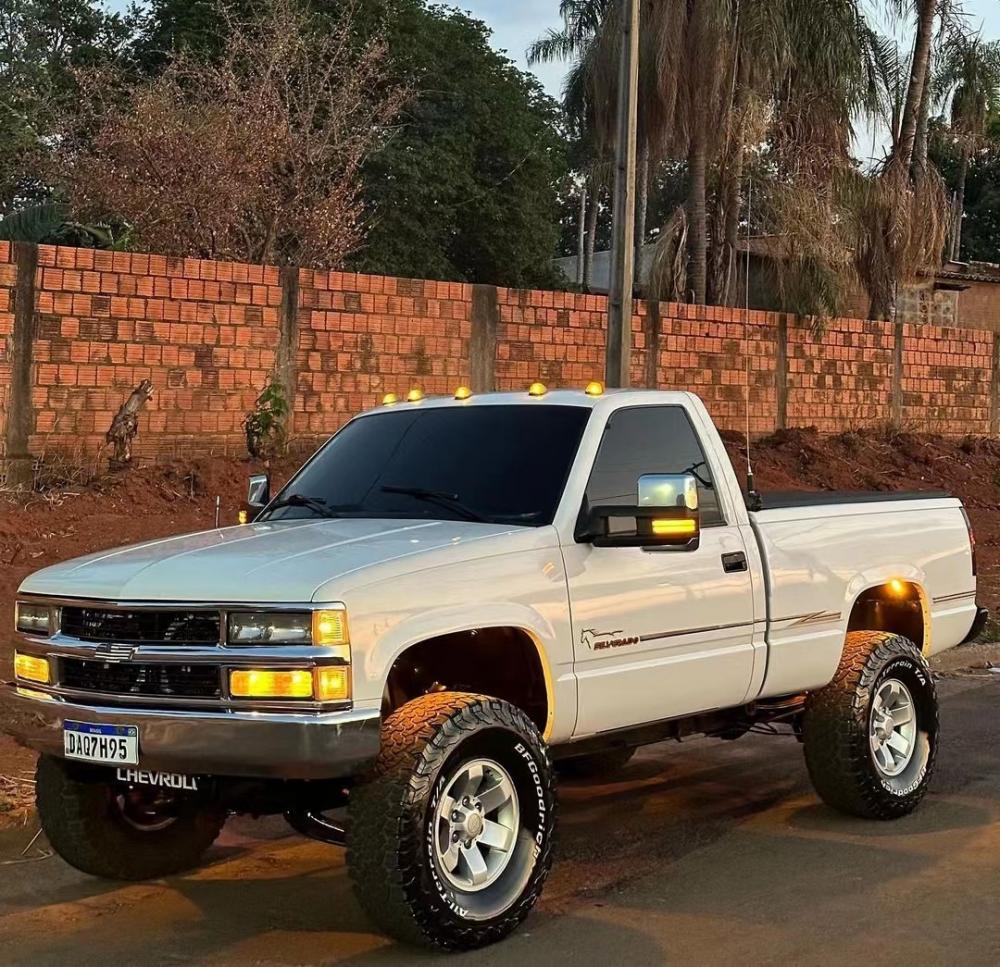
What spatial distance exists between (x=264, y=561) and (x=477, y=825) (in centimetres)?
115

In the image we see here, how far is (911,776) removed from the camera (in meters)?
6.89

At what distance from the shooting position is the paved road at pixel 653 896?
4988 millimetres

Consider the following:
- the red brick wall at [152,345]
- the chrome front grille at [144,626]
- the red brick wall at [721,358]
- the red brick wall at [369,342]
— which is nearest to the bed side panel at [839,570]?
the chrome front grille at [144,626]

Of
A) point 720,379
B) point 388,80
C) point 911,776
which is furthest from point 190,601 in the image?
point 388,80

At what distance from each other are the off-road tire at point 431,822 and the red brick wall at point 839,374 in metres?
16.2

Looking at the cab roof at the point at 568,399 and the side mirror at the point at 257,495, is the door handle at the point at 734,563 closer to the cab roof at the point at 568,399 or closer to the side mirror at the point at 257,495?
the cab roof at the point at 568,399

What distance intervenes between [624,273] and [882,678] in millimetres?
8919

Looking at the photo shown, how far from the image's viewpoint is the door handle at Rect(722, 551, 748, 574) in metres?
6.23

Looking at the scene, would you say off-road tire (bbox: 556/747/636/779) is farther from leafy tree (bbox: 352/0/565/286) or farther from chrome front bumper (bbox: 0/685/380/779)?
leafy tree (bbox: 352/0/565/286)

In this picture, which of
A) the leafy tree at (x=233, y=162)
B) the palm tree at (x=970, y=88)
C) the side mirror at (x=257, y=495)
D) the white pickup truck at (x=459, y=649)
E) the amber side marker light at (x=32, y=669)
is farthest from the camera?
→ the palm tree at (x=970, y=88)

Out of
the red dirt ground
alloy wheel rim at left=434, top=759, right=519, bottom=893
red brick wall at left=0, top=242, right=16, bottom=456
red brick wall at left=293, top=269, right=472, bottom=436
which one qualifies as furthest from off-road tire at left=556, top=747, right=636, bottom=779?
red brick wall at left=293, top=269, right=472, bottom=436

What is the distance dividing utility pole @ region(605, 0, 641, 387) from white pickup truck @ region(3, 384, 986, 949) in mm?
8057

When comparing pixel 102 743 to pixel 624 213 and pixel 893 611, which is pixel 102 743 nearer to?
pixel 893 611

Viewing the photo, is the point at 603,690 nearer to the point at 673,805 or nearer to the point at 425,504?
the point at 425,504
